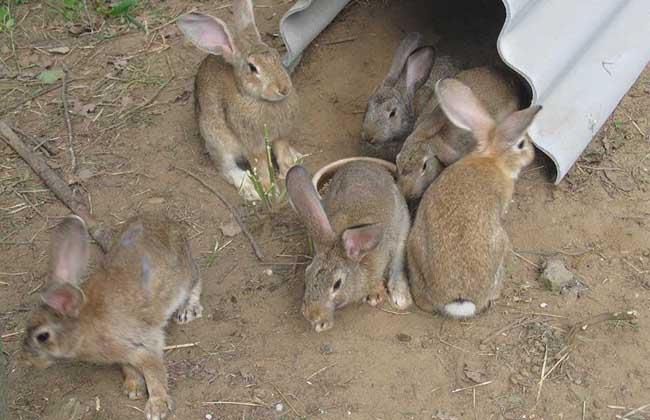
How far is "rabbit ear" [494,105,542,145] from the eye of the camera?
192 inches

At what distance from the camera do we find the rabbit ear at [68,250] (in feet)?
13.5

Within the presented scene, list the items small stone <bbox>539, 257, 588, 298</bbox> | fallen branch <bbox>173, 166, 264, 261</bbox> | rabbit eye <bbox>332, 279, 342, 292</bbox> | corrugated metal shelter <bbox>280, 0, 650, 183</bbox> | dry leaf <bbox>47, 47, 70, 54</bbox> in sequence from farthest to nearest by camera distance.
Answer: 1. dry leaf <bbox>47, 47, 70, 54</bbox>
2. fallen branch <bbox>173, 166, 264, 261</bbox>
3. corrugated metal shelter <bbox>280, 0, 650, 183</bbox>
4. small stone <bbox>539, 257, 588, 298</bbox>
5. rabbit eye <bbox>332, 279, 342, 292</bbox>

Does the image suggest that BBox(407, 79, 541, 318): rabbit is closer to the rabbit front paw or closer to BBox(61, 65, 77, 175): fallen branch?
the rabbit front paw

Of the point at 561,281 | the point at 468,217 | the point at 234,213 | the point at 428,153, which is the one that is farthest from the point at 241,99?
the point at 561,281

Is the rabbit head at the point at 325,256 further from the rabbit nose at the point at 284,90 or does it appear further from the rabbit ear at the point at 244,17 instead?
the rabbit ear at the point at 244,17

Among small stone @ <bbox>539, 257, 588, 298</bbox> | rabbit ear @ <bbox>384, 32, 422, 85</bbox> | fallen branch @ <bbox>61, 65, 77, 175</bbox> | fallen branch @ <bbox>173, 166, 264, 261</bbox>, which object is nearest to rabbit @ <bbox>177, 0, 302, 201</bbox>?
fallen branch @ <bbox>173, 166, 264, 261</bbox>

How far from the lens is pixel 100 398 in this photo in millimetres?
4410

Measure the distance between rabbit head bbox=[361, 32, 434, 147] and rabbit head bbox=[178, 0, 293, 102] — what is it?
63 cm

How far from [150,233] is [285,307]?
0.88 m

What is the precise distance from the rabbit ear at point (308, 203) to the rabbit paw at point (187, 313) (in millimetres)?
841

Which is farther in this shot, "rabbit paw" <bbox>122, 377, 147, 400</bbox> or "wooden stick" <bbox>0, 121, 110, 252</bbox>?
"wooden stick" <bbox>0, 121, 110, 252</bbox>

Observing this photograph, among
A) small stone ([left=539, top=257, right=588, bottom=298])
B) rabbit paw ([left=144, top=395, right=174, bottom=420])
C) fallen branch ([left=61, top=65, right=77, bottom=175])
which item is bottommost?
fallen branch ([left=61, top=65, right=77, bottom=175])

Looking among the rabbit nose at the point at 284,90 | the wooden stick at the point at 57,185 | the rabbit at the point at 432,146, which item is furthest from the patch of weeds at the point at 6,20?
the rabbit at the point at 432,146

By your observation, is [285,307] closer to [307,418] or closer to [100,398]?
[307,418]
